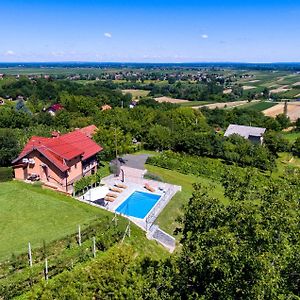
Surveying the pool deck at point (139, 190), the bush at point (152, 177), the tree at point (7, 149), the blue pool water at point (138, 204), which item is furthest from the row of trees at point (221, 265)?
the tree at point (7, 149)

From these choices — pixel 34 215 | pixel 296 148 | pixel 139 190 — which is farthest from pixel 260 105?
pixel 34 215

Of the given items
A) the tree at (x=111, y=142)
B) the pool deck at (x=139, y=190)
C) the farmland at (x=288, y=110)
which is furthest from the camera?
the farmland at (x=288, y=110)

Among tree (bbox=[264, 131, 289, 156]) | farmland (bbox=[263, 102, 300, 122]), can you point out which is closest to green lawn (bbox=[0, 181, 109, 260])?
tree (bbox=[264, 131, 289, 156])

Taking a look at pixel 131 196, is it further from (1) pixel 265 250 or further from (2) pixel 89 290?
(1) pixel 265 250

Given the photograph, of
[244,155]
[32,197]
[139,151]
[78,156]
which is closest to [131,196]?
[78,156]

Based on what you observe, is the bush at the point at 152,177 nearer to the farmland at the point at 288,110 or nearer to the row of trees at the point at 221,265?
the row of trees at the point at 221,265

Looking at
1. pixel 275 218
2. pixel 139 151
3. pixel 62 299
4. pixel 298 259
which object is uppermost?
pixel 275 218
